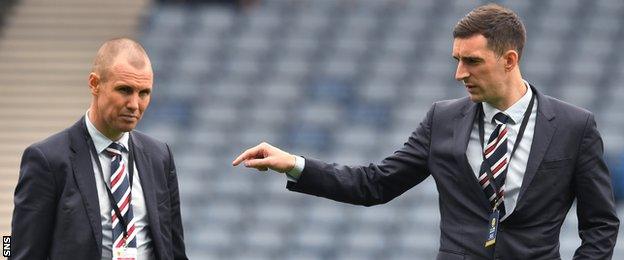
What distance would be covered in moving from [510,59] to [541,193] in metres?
0.36

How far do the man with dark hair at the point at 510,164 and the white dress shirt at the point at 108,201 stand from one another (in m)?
0.28

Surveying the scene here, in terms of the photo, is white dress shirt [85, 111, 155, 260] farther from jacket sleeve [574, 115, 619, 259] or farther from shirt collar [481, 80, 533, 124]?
jacket sleeve [574, 115, 619, 259]

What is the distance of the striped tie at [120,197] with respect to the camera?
124 inches

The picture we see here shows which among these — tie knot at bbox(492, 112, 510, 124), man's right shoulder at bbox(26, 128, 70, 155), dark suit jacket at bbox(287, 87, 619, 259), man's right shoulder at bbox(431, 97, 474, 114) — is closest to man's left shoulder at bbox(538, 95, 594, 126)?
dark suit jacket at bbox(287, 87, 619, 259)

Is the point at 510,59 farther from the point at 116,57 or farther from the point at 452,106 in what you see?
the point at 116,57

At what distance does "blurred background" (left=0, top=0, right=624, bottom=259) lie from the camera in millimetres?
9477

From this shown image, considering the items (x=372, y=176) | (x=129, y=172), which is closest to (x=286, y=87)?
(x=372, y=176)

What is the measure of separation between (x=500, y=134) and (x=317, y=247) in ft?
19.9

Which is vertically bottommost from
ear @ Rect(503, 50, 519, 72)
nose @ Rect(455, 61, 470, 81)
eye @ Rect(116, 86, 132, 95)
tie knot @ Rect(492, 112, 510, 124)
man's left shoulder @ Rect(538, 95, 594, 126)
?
tie knot @ Rect(492, 112, 510, 124)

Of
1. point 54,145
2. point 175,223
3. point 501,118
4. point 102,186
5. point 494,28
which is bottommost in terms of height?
point 175,223

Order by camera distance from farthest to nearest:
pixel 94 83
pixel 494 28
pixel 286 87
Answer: pixel 286 87 → pixel 494 28 → pixel 94 83

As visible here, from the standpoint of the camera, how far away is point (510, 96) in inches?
132

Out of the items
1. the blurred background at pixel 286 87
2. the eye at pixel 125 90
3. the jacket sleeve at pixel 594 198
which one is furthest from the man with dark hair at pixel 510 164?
the blurred background at pixel 286 87

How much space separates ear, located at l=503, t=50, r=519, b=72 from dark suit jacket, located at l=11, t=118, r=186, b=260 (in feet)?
3.22
